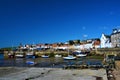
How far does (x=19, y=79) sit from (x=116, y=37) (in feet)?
289

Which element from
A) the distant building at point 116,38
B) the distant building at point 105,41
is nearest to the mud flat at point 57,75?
the distant building at point 116,38

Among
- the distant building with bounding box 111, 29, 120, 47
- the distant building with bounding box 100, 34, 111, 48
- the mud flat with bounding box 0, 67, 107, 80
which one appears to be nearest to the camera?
the mud flat with bounding box 0, 67, 107, 80

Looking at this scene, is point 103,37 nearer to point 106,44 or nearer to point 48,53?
point 106,44

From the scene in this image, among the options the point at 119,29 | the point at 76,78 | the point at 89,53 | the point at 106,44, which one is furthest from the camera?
the point at 106,44

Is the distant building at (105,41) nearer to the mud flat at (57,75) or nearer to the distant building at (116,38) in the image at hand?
the distant building at (116,38)

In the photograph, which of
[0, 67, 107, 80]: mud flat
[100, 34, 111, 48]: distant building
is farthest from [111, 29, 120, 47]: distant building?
[0, 67, 107, 80]: mud flat

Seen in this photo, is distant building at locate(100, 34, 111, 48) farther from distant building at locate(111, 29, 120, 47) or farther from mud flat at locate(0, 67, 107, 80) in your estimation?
mud flat at locate(0, 67, 107, 80)

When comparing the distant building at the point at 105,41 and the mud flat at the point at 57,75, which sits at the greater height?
the distant building at the point at 105,41

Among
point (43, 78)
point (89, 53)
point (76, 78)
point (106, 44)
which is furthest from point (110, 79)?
point (106, 44)

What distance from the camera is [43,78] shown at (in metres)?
32.7

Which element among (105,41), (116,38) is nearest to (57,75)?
(116,38)

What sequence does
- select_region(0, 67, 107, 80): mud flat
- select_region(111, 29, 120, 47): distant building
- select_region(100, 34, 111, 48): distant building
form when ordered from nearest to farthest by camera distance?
select_region(0, 67, 107, 80): mud flat → select_region(111, 29, 120, 47): distant building → select_region(100, 34, 111, 48): distant building

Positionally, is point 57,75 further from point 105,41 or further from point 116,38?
point 105,41

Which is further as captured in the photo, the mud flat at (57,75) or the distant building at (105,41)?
the distant building at (105,41)
